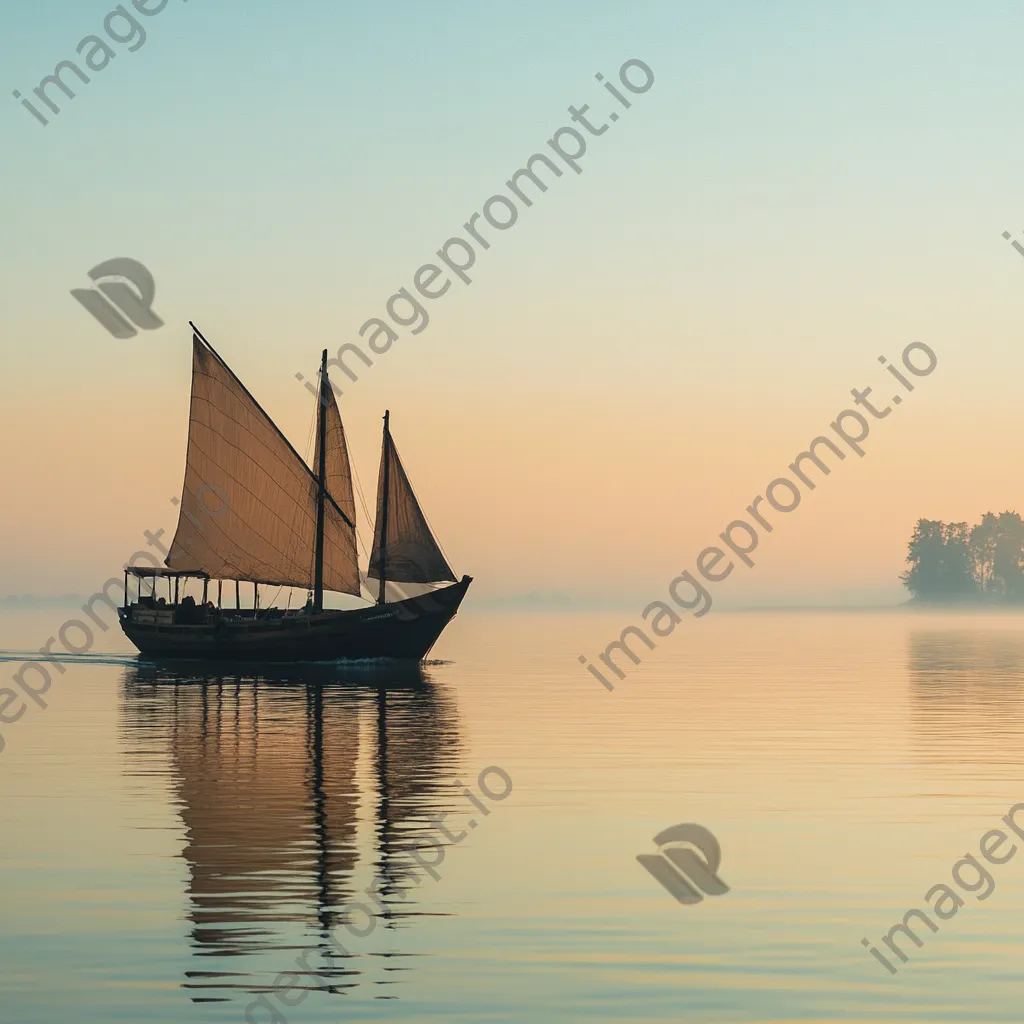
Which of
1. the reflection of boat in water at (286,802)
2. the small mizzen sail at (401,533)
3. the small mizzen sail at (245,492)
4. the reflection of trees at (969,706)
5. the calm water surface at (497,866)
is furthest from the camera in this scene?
the small mizzen sail at (401,533)

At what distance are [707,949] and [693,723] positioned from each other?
1319 inches

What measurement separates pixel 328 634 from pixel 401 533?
7287 millimetres

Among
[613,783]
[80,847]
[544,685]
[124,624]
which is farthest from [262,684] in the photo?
[80,847]

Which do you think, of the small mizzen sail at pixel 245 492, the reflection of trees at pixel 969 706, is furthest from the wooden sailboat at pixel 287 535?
the reflection of trees at pixel 969 706

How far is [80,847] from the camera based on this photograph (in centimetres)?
2645

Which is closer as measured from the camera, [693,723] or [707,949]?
[707,949]

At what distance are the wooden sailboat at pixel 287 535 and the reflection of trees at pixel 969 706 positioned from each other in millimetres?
29697

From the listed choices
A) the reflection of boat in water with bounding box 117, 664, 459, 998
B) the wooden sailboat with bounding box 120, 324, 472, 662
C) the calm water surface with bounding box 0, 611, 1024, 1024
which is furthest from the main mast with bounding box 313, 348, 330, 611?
the calm water surface with bounding box 0, 611, 1024, 1024

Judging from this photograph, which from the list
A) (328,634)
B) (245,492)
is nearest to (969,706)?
(328,634)

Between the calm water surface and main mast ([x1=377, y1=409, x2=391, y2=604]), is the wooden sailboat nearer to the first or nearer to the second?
main mast ([x1=377, y1=409, x2=391, y2=604])

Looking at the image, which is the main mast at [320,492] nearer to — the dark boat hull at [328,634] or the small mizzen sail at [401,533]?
the dark boat hull at [328,634]

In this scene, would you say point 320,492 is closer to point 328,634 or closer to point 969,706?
point 328,634

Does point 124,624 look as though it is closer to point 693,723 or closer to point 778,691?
point 778,691

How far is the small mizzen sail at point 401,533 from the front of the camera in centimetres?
8862
